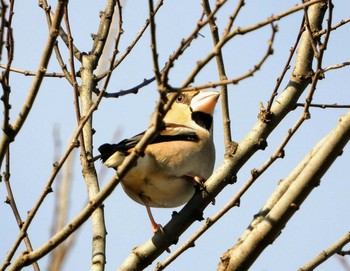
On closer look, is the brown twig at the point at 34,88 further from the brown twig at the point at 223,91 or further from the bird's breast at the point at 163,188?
the bird's breast at the point at 163,188

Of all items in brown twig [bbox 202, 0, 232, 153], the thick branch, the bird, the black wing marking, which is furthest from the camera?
the bird

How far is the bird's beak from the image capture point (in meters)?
5.95

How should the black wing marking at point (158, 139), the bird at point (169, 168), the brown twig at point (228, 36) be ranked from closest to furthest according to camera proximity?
the brown twig at point (228, 36)
the black wing marking at point (158, 139)
the bird at point (169, 168)

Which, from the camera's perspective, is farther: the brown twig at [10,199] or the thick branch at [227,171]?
the thick branch at [227,171]

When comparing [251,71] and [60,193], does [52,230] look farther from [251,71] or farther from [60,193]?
[251,71]

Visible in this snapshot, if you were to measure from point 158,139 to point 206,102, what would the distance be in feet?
3.01

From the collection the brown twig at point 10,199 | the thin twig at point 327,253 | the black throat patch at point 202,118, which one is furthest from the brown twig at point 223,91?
the black throat patch at point 202,118

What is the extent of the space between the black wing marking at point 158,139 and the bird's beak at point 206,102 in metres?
0.43

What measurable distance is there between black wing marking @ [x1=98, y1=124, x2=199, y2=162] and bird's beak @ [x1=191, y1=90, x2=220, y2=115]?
0.43 m

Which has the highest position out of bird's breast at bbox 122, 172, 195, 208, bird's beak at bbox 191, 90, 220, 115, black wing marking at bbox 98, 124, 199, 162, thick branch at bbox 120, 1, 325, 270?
bird's beak at bbox 191, 90, 220, 115

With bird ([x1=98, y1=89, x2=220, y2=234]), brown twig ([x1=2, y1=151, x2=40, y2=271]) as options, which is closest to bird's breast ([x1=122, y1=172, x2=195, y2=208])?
bird ([x1=98, y1=89, x2=220, y2=234])

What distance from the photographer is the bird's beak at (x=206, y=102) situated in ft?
19.5

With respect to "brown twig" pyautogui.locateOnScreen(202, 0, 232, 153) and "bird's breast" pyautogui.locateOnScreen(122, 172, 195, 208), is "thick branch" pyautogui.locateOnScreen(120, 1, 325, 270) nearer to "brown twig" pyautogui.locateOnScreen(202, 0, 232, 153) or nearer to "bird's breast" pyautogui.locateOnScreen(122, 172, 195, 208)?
"brown twig" pyautogui.locateOnScreen(202, 0, 232, 153)

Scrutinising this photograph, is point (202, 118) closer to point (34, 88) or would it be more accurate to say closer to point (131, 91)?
point (131, 91)
